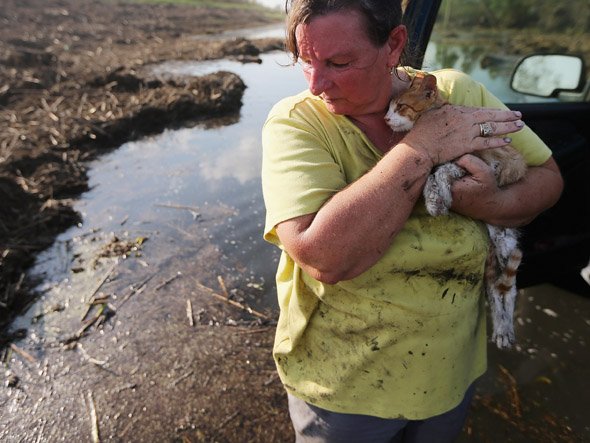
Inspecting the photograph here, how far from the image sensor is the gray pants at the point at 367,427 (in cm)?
161

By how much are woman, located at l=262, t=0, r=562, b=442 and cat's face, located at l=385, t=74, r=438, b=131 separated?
0.14ft

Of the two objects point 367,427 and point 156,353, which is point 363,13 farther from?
point 156,353

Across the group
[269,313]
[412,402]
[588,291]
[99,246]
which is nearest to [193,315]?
[269,313]

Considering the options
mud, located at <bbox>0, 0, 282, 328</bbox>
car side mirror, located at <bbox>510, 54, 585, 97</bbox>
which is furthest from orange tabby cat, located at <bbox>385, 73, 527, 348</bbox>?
→ mud, located at <bbox>0, 0, 282, 328</bbox>

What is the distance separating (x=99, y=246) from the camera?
15.6ft

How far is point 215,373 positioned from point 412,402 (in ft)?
6.87

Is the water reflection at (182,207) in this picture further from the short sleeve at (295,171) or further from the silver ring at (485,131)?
the short sleeve at (295,171)

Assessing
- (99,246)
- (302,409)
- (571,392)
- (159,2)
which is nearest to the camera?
(302,409)

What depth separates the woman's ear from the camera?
1.42m

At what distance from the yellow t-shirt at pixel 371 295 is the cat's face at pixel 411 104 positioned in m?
0.12

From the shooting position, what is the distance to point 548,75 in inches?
121

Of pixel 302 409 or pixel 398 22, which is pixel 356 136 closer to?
pixel 398 22

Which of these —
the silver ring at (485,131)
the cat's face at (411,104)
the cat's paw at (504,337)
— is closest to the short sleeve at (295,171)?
the cat's face at (411,104)

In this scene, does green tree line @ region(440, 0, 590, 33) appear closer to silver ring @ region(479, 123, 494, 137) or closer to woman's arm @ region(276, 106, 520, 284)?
silver ring @ region(479, 123, 494, 137)
